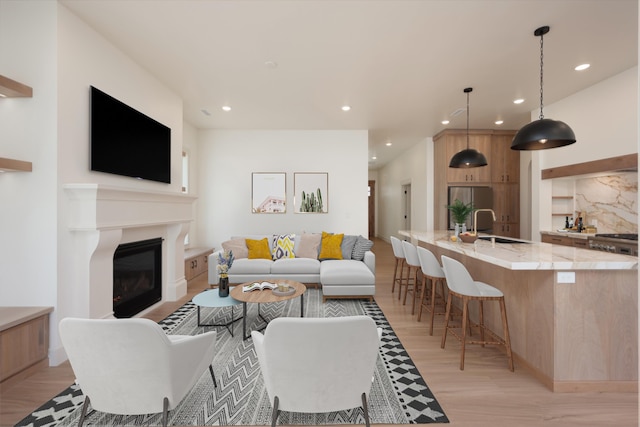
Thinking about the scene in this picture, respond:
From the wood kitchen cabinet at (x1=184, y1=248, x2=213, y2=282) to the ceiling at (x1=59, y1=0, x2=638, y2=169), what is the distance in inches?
95.9

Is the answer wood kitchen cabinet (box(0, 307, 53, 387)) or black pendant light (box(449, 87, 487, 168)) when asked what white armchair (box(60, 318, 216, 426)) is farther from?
black pendant light (box(449, 87, 487, 168))

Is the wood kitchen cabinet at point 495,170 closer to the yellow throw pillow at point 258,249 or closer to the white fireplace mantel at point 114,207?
the yellow throw pillow at point 258,249

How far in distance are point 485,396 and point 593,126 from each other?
4.12m

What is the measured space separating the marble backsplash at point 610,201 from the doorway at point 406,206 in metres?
4.10

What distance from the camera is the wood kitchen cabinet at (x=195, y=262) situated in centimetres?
479

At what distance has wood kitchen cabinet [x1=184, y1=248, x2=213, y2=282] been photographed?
4785 mm

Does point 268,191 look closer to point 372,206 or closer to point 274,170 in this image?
point 274,170

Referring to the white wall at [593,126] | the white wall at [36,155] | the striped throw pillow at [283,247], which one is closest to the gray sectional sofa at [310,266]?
the striped throw pillow at [283,247]

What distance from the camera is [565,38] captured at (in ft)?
9.25

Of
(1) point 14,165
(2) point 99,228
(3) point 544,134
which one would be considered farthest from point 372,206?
(1) point 14,165

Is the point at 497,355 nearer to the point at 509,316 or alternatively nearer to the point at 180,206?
the point at 509,316

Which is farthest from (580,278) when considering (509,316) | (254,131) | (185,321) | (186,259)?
(254,131)

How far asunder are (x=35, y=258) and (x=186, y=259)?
2.37m

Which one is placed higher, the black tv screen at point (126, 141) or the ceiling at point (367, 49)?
the ceiling at point (367, 49)
